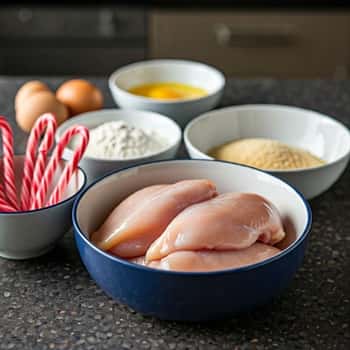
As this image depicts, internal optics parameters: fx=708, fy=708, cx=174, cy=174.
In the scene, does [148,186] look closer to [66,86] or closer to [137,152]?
[137,152]

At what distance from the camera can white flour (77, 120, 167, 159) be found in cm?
103

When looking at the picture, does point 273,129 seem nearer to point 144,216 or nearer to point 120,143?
point 120,143

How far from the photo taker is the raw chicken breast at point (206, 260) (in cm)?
72

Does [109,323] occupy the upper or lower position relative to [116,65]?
upper

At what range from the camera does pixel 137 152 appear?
1.03 meters

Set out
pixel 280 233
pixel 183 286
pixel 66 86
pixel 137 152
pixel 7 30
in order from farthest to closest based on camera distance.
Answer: pixel 7 30
pixel 66 86
pixel 137 152
pixel 280 233
pixel 183 286

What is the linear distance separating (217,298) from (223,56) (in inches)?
63.4

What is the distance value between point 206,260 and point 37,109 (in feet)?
1.89

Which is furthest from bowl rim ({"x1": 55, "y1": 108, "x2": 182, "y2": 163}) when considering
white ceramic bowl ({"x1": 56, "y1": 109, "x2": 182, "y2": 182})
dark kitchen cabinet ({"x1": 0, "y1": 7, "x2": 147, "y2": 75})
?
dark kitchen cabinet ({"x1": 0, "y1": 7, "x2": 147, "y2": 75})

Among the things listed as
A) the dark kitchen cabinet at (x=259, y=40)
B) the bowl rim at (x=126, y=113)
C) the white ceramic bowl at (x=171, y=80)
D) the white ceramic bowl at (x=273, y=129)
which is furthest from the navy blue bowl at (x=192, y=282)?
the dark kitchen cabinet at (x=259, y=40)

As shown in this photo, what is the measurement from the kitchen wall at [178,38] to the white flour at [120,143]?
115 centimetres

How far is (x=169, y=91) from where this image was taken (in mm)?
1348

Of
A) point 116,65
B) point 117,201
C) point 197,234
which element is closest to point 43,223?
point 117,201

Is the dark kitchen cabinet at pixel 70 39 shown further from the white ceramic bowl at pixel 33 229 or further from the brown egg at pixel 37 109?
the white ceramic bowl at pixel 33 229
